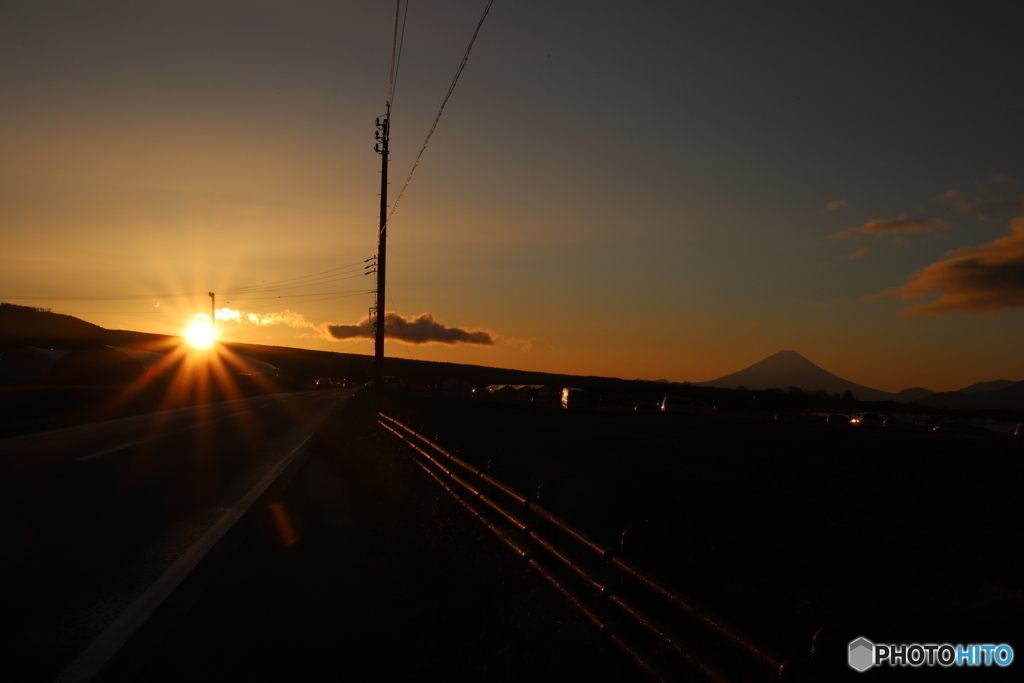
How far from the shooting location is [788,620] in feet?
21.5

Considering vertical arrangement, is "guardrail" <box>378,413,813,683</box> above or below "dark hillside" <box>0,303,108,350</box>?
below

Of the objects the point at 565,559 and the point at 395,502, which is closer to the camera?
the point at 565,559

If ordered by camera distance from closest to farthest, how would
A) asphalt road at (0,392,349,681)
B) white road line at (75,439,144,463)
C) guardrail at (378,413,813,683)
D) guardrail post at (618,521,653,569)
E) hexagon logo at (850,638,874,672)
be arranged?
1. hexagon logo at (850,638,874,672)
2. guardrail at (378,413,813,683)
3. guardrail post at (618,521,653,569)
4. asphalt road at (0,392,349,681)
5. white road line at (75,439,144,463)

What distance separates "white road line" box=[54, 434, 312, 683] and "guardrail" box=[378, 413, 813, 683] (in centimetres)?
295

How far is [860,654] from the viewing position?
235 cm

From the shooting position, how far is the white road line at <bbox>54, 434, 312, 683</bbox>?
4.26 m

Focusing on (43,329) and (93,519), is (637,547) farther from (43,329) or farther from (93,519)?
(43,329)

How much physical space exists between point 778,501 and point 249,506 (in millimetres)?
9418

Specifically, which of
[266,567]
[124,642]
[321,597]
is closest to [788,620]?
[321,597]

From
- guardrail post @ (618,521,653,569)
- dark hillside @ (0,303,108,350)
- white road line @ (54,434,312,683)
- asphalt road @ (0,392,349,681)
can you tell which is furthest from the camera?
dark hillside @ (0,303,108,350)

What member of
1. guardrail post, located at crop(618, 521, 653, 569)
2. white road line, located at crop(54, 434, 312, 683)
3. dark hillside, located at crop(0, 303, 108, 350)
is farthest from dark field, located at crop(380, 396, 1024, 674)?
dark hillside, located at crop(0, 303, 108, 350)

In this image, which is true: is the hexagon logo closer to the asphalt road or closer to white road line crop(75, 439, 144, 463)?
the asphalt road

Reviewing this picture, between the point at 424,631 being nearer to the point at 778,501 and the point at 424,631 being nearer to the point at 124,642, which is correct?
the point at 124,642

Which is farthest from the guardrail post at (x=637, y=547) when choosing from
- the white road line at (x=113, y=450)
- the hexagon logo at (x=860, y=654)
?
the white road line at (x=113, y=450)
